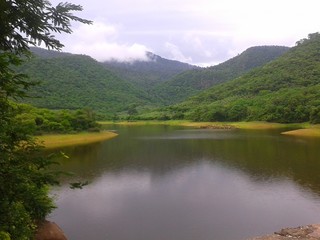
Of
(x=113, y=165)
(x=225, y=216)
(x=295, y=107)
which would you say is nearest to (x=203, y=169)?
(x=113, y=165)

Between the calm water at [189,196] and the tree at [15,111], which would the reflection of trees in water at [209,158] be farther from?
the tree at [15,111]

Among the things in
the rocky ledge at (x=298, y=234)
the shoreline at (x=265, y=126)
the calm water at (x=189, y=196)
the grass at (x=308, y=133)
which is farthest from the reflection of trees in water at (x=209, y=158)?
the shoreline at (x=265, y=126)

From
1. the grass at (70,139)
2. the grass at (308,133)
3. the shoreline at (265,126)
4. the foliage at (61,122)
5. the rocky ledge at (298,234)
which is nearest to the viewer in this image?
the rocky ledge at (298,234)

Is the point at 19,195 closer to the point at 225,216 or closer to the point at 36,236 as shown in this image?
Answer: the point at 36,236

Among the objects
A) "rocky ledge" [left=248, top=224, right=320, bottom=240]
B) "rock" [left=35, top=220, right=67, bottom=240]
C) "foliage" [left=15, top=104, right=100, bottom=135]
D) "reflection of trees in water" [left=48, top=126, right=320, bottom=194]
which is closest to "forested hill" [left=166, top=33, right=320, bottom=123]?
"reflection of trees in water" [left=48, top=126, right=320, bottom=194]

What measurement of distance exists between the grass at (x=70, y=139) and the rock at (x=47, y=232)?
43009 millimetres

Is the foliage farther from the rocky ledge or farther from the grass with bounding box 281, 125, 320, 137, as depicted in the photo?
the rocky ledge

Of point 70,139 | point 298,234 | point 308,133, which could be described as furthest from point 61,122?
point 298,234

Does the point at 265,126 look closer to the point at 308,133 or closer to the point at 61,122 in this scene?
the point at 308,133

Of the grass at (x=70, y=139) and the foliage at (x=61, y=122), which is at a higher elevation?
the foliage at (x=61, y=122)

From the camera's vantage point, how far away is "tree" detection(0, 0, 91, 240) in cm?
738

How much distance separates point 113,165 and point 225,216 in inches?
909

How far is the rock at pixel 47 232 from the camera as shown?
1716 centimetres

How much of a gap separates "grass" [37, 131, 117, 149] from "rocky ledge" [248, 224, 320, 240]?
153 feet
